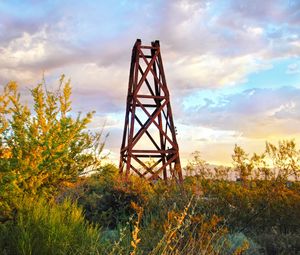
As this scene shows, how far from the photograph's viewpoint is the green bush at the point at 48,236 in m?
6.36

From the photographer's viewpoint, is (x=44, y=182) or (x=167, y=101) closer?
(x=44, y=182)

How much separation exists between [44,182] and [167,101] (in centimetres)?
1156

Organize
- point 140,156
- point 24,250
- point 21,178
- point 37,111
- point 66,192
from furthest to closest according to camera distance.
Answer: point 140,156, point 66,192, point 37,111, point 21,178, point 24,250

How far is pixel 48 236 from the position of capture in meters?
6.53

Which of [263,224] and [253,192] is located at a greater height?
[253,192]

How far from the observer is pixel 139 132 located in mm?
19609

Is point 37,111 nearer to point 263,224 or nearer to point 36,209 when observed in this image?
point 36,209

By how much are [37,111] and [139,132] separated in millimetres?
10730

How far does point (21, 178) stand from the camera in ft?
26.0

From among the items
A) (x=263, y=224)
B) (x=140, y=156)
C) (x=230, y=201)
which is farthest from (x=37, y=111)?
(x=140, y=156)

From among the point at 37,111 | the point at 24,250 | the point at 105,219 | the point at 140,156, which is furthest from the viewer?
the point at 140,156

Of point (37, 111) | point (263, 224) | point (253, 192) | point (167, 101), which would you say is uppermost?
point (167, 101)

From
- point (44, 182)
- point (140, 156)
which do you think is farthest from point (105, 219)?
point (140, 156)

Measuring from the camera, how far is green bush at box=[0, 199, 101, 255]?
20.9 ft
